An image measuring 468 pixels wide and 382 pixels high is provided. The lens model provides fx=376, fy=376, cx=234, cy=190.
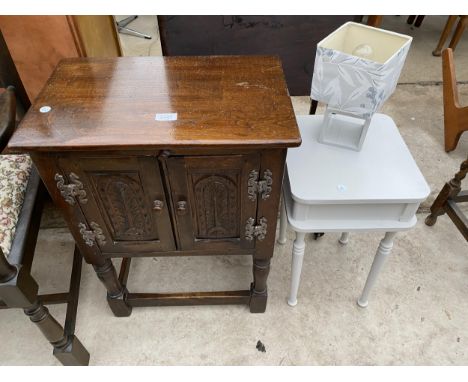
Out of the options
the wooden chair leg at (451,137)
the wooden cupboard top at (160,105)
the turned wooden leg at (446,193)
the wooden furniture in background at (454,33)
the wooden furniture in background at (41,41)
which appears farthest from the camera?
the wooden furniture in background at (454,33)

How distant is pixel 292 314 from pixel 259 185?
0.71m

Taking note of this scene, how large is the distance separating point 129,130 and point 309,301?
3.27ft

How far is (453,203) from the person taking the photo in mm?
1665

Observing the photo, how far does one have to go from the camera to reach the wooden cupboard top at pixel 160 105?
85 centimetres

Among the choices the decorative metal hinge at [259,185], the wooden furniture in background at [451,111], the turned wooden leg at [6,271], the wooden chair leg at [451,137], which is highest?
the decorative metal hinge at [259,185]

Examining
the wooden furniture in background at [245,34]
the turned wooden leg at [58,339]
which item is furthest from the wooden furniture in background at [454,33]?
the turned wooden leg at [58,339]

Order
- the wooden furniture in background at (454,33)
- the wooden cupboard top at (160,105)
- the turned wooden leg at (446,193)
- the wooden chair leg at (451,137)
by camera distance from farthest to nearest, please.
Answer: the wooden furniture in background at (454,33) → the wooden chair leg at (451,137) → the turned wooden leg at (446,193) → the wooden cupboard top at (160,105)

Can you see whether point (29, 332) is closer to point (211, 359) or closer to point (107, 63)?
point (211, 359)

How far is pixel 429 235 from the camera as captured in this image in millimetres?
1714

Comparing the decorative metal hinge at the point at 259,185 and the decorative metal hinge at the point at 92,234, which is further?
the decorative metal hinge at the point at 92,234

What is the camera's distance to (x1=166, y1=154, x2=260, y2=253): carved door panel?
0.91 metres

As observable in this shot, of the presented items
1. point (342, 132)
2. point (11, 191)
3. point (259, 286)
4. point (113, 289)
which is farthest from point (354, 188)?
point (11, 191)

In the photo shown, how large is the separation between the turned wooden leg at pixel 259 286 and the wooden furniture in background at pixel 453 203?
2.95 feet

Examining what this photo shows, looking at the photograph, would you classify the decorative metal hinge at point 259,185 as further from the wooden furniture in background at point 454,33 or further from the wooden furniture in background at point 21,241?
the wooden furniture in background at point 454,33
